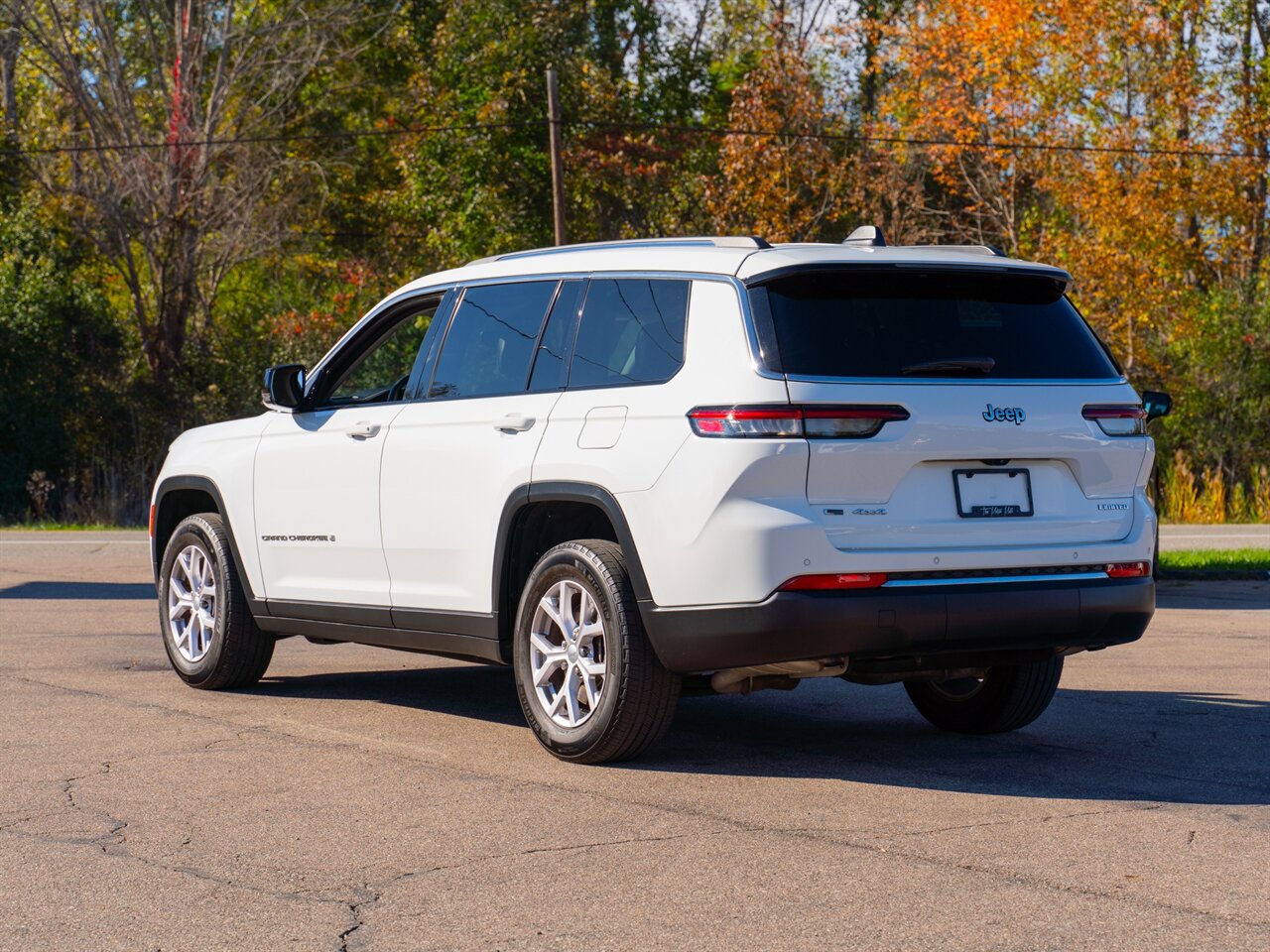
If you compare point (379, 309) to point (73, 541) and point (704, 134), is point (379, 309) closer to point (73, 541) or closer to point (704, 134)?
point (73, 541)

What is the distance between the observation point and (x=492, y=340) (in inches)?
291

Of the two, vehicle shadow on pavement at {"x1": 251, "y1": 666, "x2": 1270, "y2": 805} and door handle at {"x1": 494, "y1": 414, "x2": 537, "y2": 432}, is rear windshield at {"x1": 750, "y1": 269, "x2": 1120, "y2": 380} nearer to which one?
door handle at {"x1": 494, "y1": 414, "x2": 537, "y2": 432}

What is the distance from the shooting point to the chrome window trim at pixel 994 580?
611 cm

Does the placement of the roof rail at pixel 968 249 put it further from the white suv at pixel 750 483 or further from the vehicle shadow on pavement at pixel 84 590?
the vehicle shadow on pavement at pixel 84 590

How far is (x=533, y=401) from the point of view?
6938 millimetres

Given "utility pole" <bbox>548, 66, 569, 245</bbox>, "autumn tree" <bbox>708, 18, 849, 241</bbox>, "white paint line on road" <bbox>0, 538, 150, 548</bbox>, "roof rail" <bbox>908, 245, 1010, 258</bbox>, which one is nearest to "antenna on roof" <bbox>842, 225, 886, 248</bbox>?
"roof rail" <bbox>908, 245, 1010, 258</bbox>

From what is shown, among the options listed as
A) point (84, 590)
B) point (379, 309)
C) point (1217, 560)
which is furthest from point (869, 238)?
point (1217, 560)

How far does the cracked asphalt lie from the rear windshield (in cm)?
154

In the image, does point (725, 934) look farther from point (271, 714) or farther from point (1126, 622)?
point (271, 714)

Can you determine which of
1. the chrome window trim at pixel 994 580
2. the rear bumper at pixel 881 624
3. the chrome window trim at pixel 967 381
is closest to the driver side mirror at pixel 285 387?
the rear bumper at pixel 881 624

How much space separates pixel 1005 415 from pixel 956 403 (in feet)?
0.70

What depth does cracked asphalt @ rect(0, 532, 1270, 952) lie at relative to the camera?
4469mm

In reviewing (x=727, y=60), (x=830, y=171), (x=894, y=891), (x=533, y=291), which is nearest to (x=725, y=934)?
(x=894, y=891)

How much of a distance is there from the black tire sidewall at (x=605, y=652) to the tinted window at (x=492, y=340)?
2.76ft
